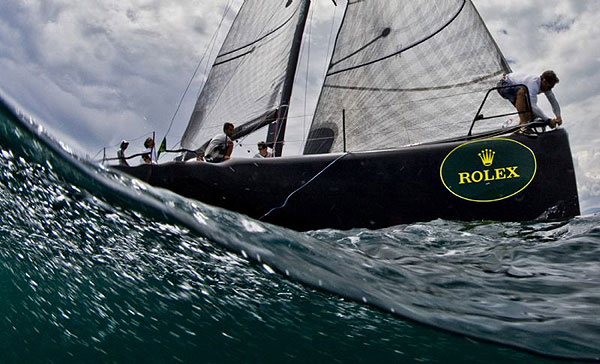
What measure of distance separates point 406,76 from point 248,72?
4.19 metres

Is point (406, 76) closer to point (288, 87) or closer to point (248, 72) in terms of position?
point (288, 87)

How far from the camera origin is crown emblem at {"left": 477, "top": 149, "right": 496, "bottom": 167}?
5246 millimetres

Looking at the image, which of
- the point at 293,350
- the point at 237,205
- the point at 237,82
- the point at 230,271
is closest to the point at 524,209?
the point at 237,205

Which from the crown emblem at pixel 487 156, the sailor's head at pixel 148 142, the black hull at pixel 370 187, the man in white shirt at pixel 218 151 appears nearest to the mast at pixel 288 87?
the sailor's head at pixel 148 142

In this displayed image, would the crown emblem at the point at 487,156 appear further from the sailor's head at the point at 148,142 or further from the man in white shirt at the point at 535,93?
the sailor's head at the point at 148,142

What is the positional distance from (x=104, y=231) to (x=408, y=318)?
5.35ft

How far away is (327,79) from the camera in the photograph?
9.45 m

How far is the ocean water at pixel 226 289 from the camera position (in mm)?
2273

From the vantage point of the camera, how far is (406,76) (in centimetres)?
845

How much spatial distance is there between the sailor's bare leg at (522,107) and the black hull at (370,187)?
11.9 inches

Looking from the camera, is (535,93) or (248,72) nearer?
(535,93)

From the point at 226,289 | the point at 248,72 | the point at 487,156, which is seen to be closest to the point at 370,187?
the point at 487,156

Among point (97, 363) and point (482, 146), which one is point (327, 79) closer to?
point (482, 146)

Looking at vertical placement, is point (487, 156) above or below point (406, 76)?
below
